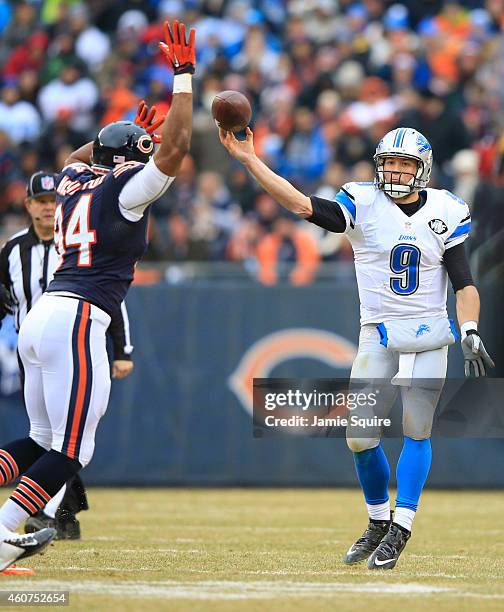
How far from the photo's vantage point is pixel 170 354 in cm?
1135

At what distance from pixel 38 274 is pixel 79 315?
7.03ft

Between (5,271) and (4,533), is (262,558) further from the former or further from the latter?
(5,271)

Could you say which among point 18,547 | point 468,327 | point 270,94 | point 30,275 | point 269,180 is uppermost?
point 270,94

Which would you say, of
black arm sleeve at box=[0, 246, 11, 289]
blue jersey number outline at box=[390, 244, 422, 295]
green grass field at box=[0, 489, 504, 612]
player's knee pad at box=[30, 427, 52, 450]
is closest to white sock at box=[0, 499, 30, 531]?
green grass field at box=[0, 489, 504, 612]

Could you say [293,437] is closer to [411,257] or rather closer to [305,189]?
[305,189]

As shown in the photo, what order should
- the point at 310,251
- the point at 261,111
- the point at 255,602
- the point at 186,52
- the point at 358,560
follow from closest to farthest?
the point at 255,602 → the point at 186,52 → the point at 358,560 → the point at 310,251 → the point at 261,111

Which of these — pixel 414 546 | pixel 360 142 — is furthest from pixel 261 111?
pixel 414 546

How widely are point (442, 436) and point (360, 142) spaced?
404cm

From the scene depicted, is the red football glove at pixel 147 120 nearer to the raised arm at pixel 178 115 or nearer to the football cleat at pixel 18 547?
the raised arm at pixel 178 115

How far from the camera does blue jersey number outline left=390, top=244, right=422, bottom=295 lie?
6242 millimetres

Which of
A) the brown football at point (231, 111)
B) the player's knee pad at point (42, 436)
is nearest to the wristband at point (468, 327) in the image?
the brown football at point (231, 111)

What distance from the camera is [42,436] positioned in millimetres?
5867

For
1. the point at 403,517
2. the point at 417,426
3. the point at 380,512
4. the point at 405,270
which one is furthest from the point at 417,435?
the point at 405,270

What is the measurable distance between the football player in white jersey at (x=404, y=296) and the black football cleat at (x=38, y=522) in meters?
1.94
